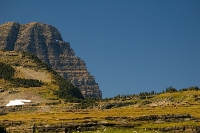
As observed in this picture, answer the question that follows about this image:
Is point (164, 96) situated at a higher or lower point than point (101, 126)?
higher

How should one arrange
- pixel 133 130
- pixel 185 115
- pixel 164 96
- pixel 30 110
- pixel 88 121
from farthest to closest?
1. pixel 30 110
2. pixel 164 96
3. pixel 185 115
4. pixel 88 121
5. pixel 133 130

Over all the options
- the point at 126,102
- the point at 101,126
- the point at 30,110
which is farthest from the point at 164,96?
the point at 101,126

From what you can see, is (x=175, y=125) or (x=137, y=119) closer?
(x=175, y=125)

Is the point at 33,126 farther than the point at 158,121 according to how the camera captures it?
No

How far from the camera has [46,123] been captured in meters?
72.8

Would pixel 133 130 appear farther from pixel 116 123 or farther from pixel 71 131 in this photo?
pixel 71 131

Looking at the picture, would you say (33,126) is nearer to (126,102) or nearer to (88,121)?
(88,121)

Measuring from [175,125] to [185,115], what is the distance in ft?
26.9

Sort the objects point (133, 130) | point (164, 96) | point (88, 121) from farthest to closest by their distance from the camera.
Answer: point (164, 96), point (88, 121), point (133, 130)

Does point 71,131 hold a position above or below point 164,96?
below

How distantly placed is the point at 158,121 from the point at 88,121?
13.0m

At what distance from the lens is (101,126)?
238 feet

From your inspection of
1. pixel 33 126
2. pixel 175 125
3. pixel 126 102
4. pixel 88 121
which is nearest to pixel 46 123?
pixel 33 126

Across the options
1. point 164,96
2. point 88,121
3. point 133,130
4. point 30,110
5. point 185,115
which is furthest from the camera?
point 30,110
